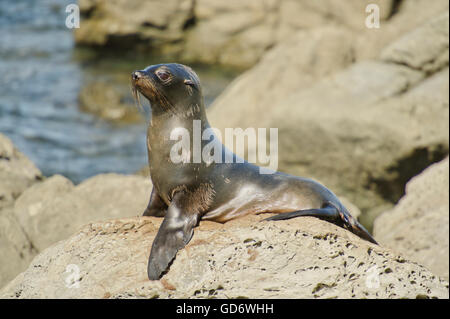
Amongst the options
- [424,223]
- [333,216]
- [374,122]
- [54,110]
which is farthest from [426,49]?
[54,110]

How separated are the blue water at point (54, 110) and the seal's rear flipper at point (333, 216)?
7.61 m

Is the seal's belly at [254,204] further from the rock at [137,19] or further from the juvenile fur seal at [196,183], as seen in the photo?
the rock at [137,19]

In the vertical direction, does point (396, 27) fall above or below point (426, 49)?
above

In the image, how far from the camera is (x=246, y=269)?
4195 mm

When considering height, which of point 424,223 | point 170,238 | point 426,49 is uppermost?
point 426,49

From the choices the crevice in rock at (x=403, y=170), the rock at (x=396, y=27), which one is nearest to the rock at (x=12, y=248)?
the crevice in rock at (x=403, y=170)

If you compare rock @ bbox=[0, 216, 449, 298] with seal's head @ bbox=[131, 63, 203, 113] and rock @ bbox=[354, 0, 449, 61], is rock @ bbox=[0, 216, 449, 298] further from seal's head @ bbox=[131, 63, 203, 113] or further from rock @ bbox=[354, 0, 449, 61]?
rock @ bbox=[354, 0, 449, 61]

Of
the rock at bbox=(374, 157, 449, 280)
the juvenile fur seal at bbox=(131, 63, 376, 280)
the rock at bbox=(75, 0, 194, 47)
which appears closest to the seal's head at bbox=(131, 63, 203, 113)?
the juvenile fur seal at bbox=(131, 63, 376, 280)

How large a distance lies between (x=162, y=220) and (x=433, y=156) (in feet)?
17.3

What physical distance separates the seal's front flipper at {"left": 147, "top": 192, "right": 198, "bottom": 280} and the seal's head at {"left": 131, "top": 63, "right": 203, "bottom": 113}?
2.29 feet

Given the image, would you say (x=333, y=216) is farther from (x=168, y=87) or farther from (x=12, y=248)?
(x=12, y=248)

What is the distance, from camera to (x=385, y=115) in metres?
9.09

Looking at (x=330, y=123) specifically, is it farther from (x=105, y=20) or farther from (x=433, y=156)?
(x=105, y=20)

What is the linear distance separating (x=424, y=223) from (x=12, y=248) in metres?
4.32
